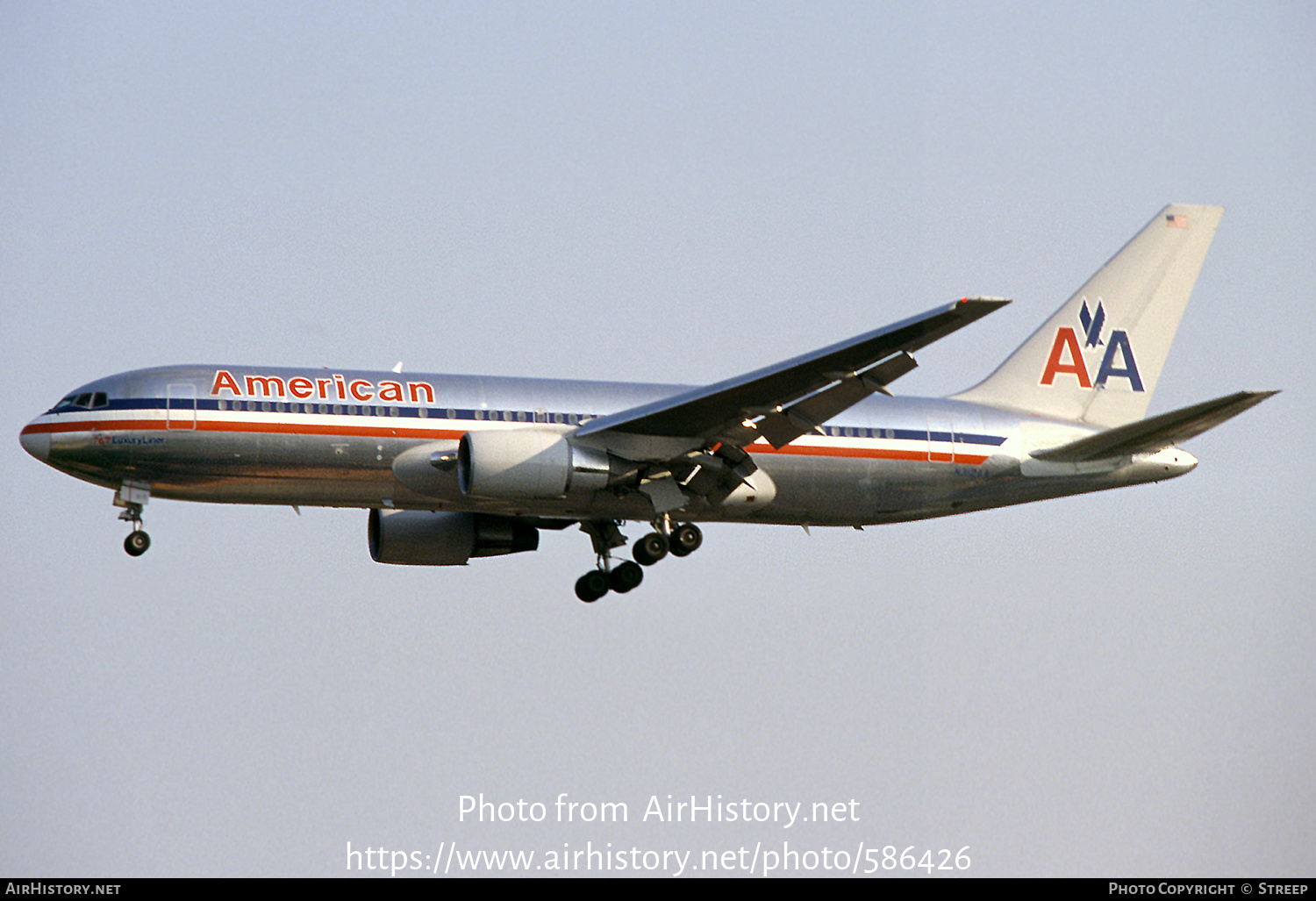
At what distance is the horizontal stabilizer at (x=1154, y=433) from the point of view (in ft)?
97.2

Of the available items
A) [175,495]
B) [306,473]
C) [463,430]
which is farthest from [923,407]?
[175,495]

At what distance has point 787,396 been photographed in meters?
28.8

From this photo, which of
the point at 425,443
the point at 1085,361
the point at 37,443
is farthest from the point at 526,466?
the point at 1085,361

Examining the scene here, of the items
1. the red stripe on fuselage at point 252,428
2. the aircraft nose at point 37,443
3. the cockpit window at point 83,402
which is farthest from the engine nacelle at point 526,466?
the aircraft nose at point 37,443

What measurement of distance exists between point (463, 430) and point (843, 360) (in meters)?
8.50

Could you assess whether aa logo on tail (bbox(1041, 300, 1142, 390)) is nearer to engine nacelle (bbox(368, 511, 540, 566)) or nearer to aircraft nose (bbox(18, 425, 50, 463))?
Result: engine nacelle (bbox(368, 511, 540, 566))

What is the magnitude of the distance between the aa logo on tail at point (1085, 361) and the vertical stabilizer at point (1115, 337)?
0.8 inches

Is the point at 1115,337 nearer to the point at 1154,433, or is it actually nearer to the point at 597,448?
the point at 1154,433

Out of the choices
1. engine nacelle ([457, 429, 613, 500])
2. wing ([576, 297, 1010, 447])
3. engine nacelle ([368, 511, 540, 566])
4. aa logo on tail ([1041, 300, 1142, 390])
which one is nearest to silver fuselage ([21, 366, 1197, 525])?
engine nacelle ([457, 429, 613, 500])

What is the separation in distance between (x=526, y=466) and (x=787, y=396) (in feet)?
17.0

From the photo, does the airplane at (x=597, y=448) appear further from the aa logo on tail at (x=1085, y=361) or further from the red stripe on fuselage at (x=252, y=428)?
the aa logo on tail at (x=1085, y=361)

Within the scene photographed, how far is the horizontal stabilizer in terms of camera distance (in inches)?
1167

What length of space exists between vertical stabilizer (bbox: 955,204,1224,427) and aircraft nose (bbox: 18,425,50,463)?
2022 cm
